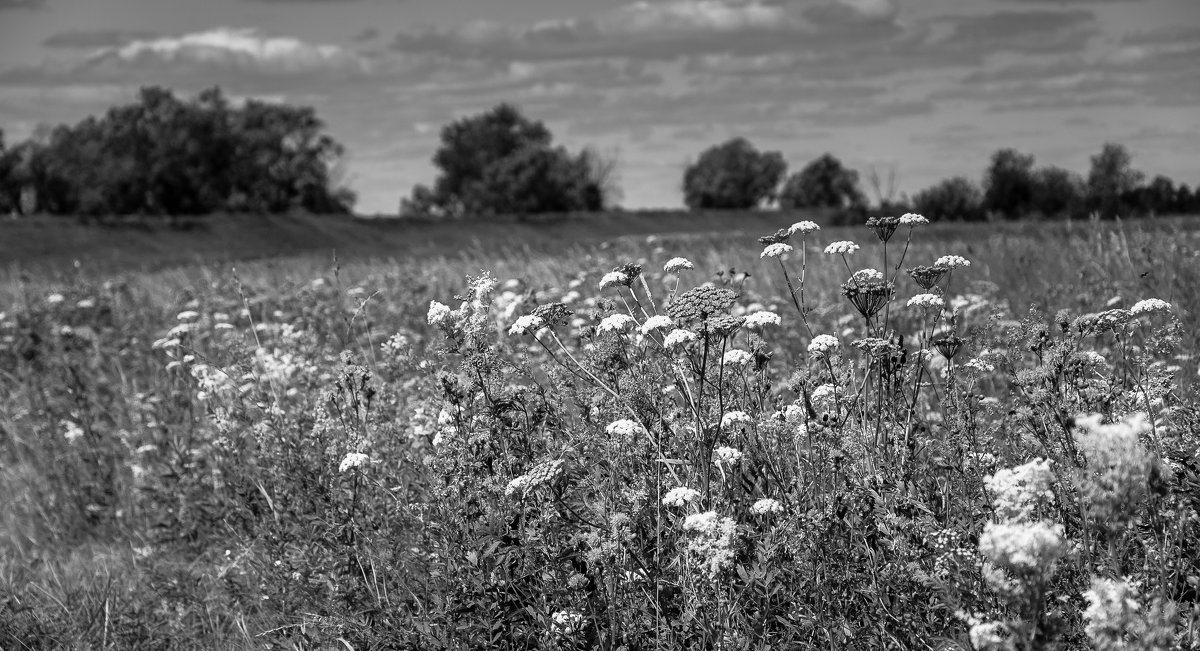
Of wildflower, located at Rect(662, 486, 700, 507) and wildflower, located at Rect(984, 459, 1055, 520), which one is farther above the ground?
wildflower, located at Rect(984, 459, 1055, 520)

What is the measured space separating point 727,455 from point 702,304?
54 centimetres

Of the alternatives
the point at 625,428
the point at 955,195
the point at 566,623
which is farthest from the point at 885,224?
the point at 955,195

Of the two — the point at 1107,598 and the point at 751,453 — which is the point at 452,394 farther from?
the point at 1107,598

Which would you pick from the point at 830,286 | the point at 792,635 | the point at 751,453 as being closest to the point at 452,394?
the point at 751,453

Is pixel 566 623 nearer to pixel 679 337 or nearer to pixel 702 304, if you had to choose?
pixel 679 337

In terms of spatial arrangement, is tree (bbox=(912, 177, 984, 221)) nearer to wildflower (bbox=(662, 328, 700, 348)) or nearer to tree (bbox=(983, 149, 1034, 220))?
tree (bbox=(983, 149, 1034, 220))

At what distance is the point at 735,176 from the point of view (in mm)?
150625

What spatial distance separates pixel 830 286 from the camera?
1175 centimetres

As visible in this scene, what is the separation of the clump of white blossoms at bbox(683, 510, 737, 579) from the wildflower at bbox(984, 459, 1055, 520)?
78 cm

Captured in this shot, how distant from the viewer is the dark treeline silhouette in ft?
271

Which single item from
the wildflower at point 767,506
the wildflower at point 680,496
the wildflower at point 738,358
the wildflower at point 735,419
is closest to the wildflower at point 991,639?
the wildflower at point 767,506

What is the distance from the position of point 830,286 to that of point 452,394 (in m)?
8.15

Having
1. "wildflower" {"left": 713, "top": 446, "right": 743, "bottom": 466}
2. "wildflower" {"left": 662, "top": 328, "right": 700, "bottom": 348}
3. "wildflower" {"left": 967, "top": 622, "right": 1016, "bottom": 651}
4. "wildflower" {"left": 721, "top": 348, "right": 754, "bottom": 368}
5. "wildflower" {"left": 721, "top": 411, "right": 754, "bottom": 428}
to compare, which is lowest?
"wildflower" {"left": 967, "top": 622, "right": 1016, "bottom": 651}

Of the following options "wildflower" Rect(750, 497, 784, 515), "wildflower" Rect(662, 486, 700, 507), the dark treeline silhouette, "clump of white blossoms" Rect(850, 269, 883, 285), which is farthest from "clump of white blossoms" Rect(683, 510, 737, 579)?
the dark treeline silhouette
